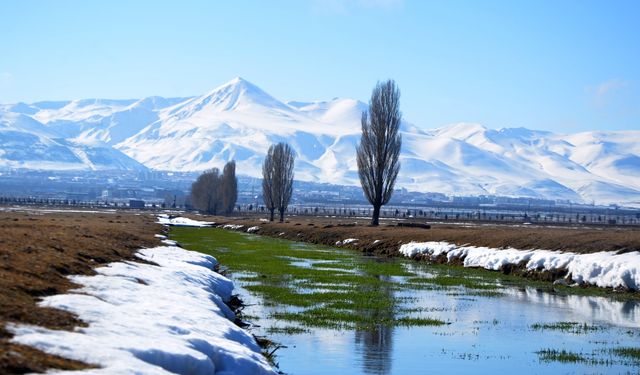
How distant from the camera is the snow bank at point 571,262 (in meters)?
32.7

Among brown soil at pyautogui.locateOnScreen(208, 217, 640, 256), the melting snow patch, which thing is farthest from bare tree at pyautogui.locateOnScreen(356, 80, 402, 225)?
the melting snow patch

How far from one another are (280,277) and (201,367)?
23.6 meters

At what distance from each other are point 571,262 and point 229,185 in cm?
12558

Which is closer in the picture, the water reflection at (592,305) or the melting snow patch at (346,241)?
the water reflection at (592,305)

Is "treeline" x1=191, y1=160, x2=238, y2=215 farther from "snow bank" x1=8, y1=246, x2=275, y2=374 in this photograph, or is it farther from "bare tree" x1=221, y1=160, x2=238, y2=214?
"snow bank" x1=8, y1=246, x2=275, y2=374

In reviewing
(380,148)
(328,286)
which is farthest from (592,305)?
(380,148)

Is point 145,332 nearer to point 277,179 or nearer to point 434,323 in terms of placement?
point 434,323

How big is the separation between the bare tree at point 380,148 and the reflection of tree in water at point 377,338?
1839 inches

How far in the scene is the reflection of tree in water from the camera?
60.3 feet

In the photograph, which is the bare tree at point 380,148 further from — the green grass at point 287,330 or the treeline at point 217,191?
the treeline at point 217,191

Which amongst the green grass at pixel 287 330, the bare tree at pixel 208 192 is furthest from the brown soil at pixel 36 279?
the bare tree at pixel 208 192

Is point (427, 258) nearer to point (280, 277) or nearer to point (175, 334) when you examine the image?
point (280, 277)

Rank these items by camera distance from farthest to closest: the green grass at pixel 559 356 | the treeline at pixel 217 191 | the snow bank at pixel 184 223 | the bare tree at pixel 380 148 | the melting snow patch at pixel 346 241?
the treeline at pixel 217 191
the snow bank at pixel 184 223
the bare tree at pixel 380 148
the melting snow patch at pixel 346 241
the green grass at pixel 559 356

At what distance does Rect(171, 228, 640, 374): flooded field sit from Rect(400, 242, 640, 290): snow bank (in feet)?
3.69
